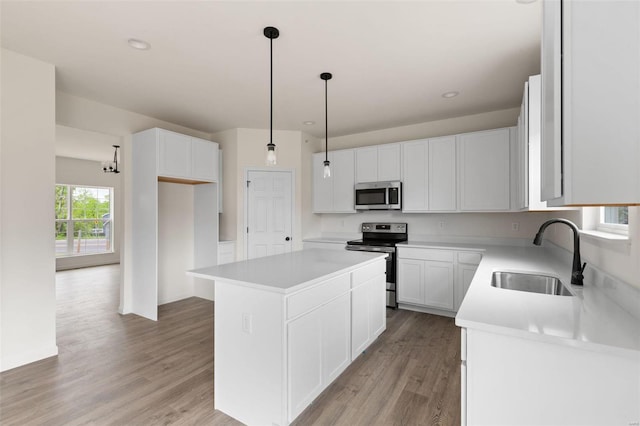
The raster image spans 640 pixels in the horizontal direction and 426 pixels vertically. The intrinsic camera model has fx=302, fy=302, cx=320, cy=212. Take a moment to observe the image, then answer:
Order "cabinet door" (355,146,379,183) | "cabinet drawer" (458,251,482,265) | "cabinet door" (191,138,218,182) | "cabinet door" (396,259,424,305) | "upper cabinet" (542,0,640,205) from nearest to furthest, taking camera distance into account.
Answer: "upper cabinet" (542,0,640,205)
"cabinet drawer" (458,251,482,265)
"cabinet door" (396,259,424,305)
"cabinet door" (191,138,218,182)
"cabinet door" (355,146,379,183)

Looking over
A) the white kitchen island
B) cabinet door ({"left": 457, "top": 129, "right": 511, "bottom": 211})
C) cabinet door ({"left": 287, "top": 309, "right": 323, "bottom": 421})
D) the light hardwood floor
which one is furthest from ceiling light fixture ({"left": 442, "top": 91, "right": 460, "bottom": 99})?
cabinet door ({"left": 287, "top": 309, "right": 323, "bottom": 421})

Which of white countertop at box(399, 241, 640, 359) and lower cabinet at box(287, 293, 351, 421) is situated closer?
white countertop at box(399, 241, 640, 359)

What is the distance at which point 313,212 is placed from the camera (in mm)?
5168

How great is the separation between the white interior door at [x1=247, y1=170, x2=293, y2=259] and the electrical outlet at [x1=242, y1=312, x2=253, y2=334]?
2.80 meters

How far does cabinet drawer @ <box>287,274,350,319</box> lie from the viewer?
180cm

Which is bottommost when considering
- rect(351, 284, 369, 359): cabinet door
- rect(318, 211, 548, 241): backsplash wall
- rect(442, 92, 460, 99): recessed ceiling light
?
rect(351, 284, 369, 359): cabinet door

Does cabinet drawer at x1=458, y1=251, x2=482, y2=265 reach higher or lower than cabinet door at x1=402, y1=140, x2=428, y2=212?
lower

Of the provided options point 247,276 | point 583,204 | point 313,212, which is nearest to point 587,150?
point 583,204

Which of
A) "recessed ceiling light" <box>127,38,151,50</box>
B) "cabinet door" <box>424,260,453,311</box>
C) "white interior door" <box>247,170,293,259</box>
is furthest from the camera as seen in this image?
"white interior door" <box>247,170,293,259</box>

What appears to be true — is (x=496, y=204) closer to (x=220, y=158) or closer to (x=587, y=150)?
(x=587, y=150)

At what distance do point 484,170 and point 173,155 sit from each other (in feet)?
12.9

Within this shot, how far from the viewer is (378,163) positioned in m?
4.50

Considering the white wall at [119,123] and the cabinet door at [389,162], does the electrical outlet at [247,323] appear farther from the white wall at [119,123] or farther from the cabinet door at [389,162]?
the cabinet door at [389,162]

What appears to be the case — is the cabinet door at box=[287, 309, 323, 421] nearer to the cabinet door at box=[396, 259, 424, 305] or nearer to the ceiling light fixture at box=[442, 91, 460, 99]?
the cabinet door at box=[396, 259, 424, 305]
